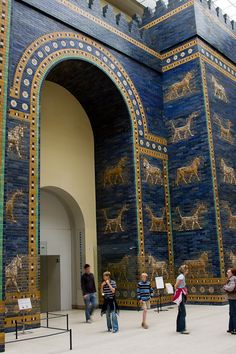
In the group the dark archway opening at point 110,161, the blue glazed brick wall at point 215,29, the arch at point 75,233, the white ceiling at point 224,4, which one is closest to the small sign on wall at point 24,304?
the dark archway opening at point 110,161

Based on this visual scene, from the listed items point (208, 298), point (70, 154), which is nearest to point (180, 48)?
point (70, 154)

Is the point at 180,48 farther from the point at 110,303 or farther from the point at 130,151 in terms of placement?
the point at 110,303

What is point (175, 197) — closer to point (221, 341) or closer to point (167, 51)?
point (167, 51)

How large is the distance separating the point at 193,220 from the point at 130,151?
3.32m

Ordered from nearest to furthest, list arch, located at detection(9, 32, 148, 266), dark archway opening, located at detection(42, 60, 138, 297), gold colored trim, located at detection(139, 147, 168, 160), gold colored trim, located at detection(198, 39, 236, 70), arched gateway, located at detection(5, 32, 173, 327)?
arched gateway, located at detection(5, 32, 173, 327) → arch, located at detection(9, 32, 148, 266) → dark archway opening, located at detection(42, 60, 138, 297) → gold colored trim, located at detection(139, 147, 168, 160) → gold colored trim, located at detection(198, 39, 236, 70)

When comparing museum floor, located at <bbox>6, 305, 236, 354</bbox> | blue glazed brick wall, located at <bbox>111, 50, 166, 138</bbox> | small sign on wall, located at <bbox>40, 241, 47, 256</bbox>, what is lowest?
museum floor, located at <bbox>6, 305, 236, 354</bbox>

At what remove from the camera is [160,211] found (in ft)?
47.9

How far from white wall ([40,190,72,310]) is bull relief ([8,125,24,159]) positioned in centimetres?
376

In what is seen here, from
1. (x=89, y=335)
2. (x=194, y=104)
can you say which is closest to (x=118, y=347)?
(x=89, y=335)

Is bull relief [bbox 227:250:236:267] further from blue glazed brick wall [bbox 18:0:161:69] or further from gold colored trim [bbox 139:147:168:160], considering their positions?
blue glazed brick wall [bbox 18:0:161:69]

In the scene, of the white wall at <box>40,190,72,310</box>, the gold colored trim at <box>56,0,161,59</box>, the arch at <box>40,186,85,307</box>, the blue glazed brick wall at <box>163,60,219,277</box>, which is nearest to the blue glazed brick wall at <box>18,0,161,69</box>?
the gold colored trim at <box>56,0,161,59</box>

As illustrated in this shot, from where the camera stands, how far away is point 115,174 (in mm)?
14492

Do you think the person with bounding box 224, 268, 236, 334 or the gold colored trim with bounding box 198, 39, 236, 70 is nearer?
the person with bounding box 224, 268, 236, 334

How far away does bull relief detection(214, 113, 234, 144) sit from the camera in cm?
1557
